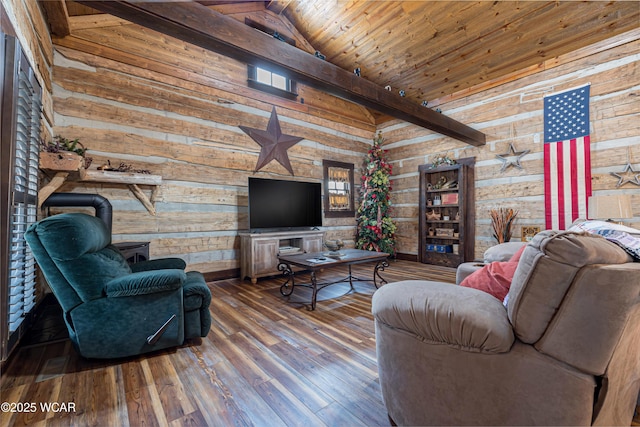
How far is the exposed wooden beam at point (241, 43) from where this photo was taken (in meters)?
1.86

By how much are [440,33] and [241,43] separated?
3318mm

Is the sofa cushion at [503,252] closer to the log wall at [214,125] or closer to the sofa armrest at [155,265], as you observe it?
the log wall at [214,125]

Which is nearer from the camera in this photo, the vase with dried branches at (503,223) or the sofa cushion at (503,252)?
the sofa cushion at (503,252)

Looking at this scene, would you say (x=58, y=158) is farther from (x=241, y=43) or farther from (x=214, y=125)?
(x=241, y=43)

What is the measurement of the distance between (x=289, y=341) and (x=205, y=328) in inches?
26.6

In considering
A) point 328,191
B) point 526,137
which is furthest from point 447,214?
point 328,191

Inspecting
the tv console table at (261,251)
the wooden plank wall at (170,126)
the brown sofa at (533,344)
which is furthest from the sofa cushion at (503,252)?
the wooden plank wall at (170,126)

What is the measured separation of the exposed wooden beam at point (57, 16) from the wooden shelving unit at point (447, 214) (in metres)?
5.68

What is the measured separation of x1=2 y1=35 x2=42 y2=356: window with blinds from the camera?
1.62m

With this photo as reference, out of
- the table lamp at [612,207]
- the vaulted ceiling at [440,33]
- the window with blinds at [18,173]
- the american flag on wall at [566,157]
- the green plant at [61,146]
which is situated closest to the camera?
the window with blinds at [18,173]

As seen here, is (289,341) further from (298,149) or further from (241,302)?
(298,149)

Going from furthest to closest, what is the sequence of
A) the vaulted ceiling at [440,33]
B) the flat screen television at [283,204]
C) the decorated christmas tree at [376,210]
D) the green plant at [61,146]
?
the decorated christmas tree at [376,210], the flat screen television at [283,204], the vaulted ceiling at [440,33], the green plant at [61,146]

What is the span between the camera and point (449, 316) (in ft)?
3.46

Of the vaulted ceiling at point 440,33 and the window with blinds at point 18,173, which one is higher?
the vaulted ceiling at point 440,33
